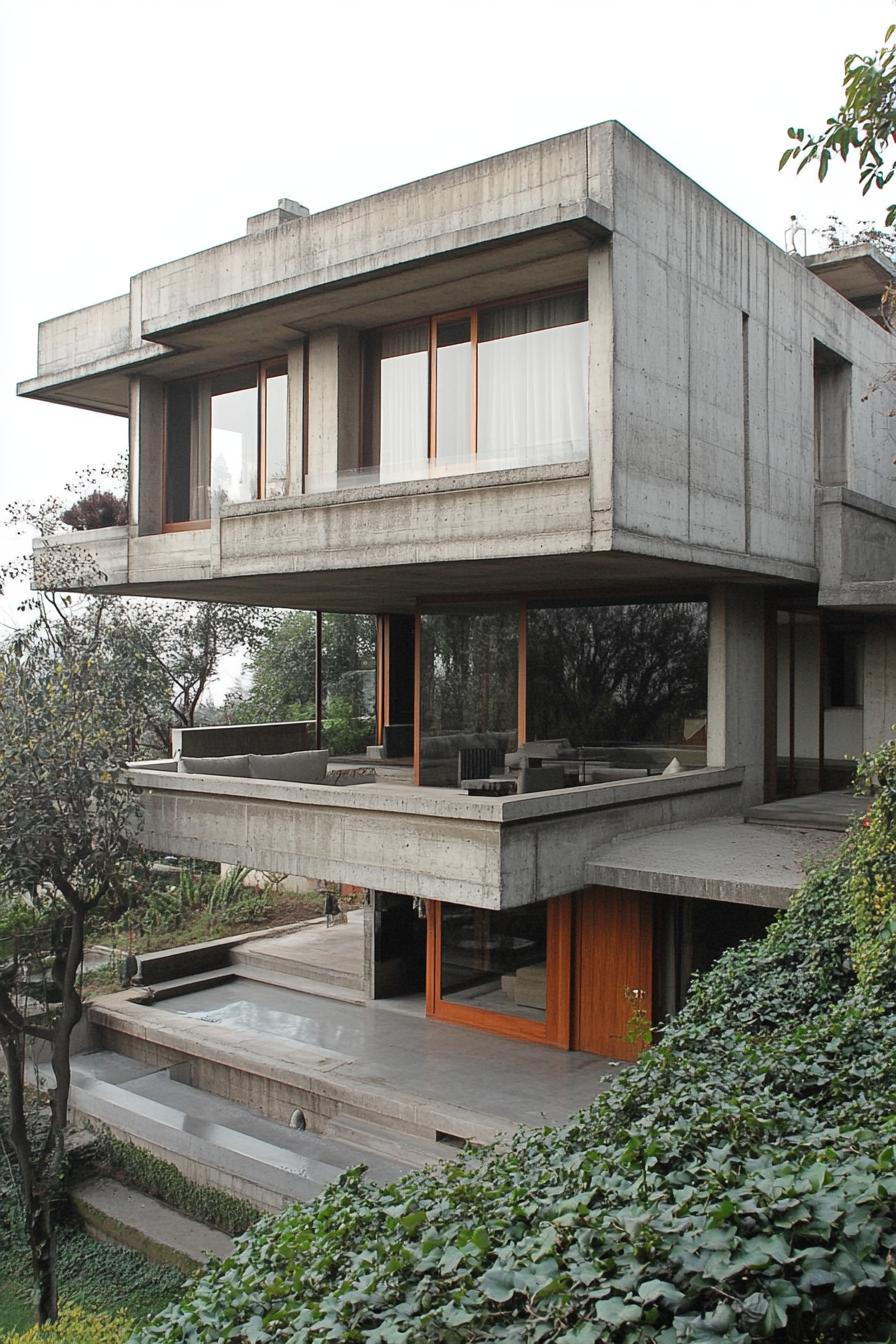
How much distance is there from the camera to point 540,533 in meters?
10.9

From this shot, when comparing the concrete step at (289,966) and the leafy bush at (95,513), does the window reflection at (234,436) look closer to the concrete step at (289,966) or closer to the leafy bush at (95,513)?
the leafy bush at (95,513)

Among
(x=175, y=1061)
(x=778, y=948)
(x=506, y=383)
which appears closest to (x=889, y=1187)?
(x=778, y=948)

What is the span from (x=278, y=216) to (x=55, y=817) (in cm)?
881

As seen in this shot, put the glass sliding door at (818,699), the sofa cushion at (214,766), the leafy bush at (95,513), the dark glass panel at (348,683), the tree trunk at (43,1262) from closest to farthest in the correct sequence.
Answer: the tree trunk at (43,1262), the sofa cushion at (214,766), the glass sliding door at (818,699), the leafy bush at (95,513), the dark glass panel at (348,683)

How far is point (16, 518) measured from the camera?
2273 centimetres

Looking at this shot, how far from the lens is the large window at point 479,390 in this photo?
11.5 m

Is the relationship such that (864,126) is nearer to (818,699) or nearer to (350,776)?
(818,699)

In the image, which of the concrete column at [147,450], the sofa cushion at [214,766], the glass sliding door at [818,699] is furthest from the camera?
the concrete column at [147,450]

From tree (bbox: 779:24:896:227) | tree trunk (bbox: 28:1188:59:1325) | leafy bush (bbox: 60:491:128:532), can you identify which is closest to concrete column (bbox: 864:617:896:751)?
tree (bbox: 779:24:896:227)

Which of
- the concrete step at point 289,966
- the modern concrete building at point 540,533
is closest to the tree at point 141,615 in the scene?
the modern concrete building at point 540,533

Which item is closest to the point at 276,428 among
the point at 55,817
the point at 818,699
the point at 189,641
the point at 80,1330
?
the point at 55,817

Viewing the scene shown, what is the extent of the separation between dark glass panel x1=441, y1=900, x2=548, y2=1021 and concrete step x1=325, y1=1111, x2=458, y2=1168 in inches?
102

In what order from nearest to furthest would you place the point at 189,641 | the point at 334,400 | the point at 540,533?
1. the point at 540,533
2. the point at 334,400
3. the point at 189,641

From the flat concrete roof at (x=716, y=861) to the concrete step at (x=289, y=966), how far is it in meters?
5.52
